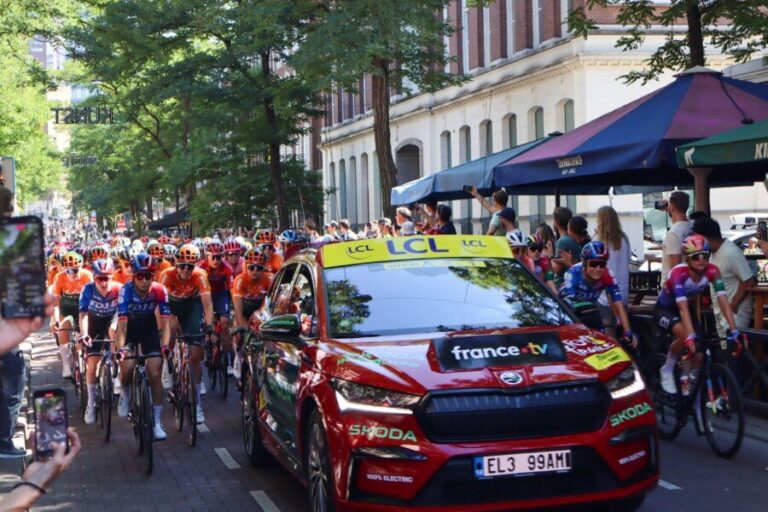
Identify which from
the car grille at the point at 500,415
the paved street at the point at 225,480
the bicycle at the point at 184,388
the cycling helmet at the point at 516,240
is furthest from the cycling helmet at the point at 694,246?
the bicycle at the point at 184,388

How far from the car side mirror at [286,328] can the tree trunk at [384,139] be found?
660 inches

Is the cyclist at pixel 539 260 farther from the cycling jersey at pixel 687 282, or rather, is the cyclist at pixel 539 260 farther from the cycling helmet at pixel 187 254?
the cycling helmet at pixel 187 254

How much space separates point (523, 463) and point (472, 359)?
2.25 ft

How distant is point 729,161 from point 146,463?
6.23m

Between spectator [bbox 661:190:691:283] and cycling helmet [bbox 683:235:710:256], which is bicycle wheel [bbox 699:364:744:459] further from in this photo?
spectator [bbox 661:190:691:283]

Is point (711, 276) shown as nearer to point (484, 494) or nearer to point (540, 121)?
point (484, 494)

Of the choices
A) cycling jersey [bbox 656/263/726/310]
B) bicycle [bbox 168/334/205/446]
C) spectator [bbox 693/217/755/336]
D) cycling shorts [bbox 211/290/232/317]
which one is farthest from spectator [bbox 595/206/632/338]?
cycling shorts [bbox 211/290/232/317]

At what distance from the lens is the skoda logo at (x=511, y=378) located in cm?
624

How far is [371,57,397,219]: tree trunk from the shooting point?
80.0 ft

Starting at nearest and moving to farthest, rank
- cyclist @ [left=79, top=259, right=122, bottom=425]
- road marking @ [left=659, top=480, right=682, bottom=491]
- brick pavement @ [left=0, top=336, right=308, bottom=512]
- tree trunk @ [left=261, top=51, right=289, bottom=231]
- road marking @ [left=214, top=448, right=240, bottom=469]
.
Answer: road marking @ [left=659, top=480, right=682, bottom=491] → brick pavement @ [left=0, top=336, right=308, bottom=512] → road marking @ [left=214, top=448, right=240, bottom=469] → cyclist @ [left=79, top=259, right=122, bottom=425] → tree trunk @ [left=261, top=51, right=289, bottom=231]

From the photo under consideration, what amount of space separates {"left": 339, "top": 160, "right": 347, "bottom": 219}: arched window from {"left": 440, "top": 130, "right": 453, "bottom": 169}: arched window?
1604 centimetres

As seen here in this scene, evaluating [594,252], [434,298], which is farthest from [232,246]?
[434,298]

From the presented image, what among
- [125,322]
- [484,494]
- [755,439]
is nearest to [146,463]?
[125,322]

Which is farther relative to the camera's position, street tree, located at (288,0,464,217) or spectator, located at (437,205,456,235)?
street tree, located at (288,0,464,217)
